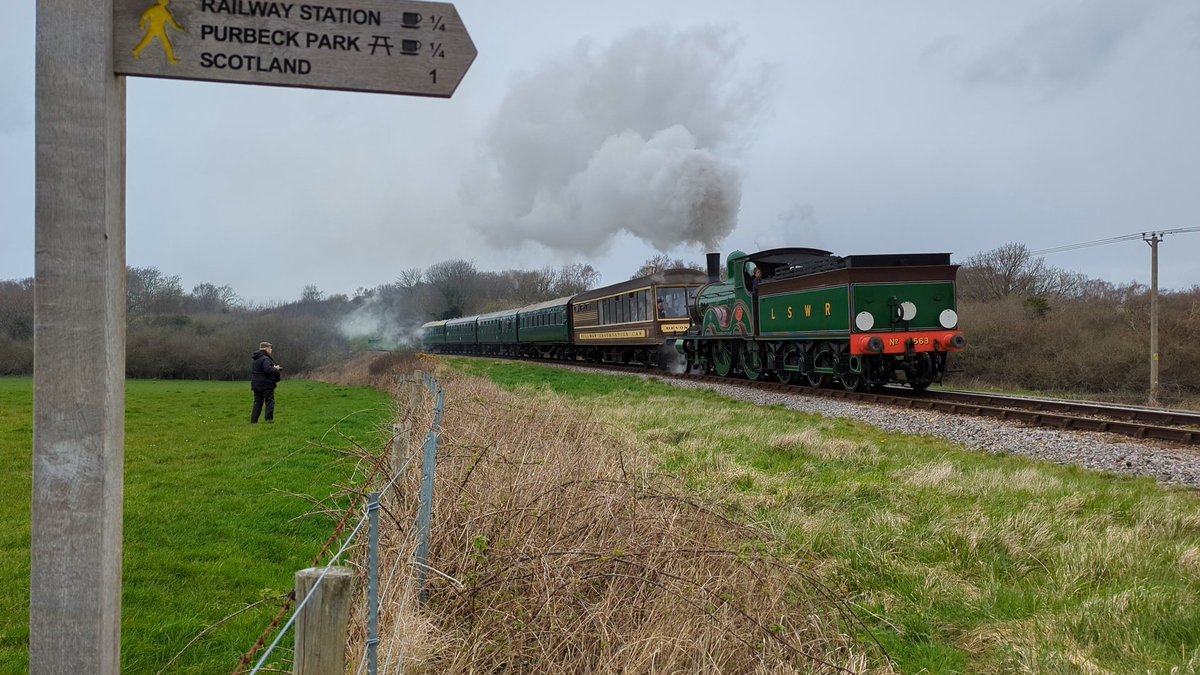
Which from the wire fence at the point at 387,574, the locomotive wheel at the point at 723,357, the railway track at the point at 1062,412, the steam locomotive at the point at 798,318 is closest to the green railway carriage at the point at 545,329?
the steam locomotive at the point at 798,318

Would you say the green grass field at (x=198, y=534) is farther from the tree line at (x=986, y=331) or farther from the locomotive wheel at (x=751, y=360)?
the tree line at (x=986, y=331)

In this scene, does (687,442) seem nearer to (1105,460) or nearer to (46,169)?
(1105,460)

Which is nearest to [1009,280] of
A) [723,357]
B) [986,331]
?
[986,331]

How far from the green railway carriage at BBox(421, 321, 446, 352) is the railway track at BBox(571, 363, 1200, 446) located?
38.8 m

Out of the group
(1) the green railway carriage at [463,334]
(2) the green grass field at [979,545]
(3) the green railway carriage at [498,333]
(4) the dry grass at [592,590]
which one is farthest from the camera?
(1) the green railway carriage at [463,334]

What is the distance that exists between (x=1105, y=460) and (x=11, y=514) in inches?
420

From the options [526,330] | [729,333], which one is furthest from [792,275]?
[526,330]

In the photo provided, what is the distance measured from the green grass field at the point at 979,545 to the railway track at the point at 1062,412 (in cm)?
246

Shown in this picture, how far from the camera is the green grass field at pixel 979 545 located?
3645 mm

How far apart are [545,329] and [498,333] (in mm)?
7984

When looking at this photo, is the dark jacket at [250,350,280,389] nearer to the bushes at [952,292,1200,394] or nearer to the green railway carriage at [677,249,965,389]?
the green railway carriage at [677,249,965,389]

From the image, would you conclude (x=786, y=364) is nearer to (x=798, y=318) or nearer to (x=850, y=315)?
(x=798, y=318)

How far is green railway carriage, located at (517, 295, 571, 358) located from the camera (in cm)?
3156

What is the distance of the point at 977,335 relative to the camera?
33.8 metres
